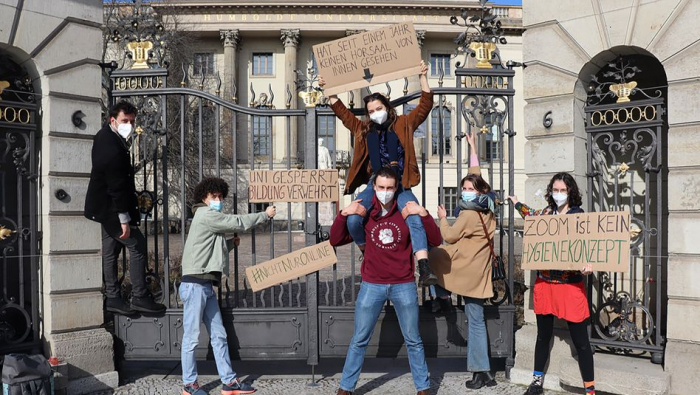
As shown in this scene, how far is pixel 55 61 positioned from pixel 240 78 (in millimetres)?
37211

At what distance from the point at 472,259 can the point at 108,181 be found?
3660 mm

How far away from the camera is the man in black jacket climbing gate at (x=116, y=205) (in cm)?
569

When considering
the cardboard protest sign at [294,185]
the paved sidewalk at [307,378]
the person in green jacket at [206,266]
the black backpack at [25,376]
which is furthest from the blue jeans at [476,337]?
the black backpack at [25,376]

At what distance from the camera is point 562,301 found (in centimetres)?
544

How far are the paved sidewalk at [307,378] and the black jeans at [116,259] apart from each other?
3.19ft

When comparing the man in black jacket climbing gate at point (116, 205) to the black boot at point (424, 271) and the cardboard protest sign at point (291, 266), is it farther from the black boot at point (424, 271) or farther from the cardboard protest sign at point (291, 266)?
the black boot at point (424, 271)

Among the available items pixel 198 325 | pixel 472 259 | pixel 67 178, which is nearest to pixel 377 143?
pixel 472 259

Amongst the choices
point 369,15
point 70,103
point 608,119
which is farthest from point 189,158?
point 369,15

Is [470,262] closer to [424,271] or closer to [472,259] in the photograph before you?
[472,259]

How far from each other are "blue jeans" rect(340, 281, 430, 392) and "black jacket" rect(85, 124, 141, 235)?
258 cm

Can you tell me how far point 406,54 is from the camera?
5891 millimetres

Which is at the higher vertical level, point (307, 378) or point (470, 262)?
point (470, 262)

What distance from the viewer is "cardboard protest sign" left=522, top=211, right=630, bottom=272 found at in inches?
206

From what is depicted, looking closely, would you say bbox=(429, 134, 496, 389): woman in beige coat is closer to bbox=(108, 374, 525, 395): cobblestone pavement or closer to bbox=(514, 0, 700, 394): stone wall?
bbox=(108, 374, 525, 395): cobblestone pavement
